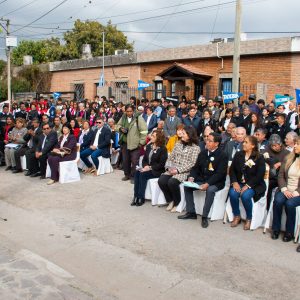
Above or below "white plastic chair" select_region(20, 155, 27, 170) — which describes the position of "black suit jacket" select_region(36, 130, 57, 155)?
above

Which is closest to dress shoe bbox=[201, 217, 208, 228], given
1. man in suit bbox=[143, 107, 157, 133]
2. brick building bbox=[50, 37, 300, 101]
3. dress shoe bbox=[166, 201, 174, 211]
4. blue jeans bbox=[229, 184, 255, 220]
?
blue jeans bbox=[229, 184, 255, 220]

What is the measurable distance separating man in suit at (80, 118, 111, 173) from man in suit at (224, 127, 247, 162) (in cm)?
366

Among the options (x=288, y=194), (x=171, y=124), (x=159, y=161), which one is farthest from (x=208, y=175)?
(x=171, y=124)

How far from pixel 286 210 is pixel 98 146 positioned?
5835 mm

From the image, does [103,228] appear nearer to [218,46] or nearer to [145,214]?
[145,214]

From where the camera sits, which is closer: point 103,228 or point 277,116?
point 103,228

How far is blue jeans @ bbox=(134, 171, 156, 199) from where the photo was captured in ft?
25.6

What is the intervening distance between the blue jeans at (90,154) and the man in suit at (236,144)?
3.84 metres

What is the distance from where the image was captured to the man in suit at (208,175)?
661cm

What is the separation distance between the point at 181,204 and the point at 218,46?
525 inches

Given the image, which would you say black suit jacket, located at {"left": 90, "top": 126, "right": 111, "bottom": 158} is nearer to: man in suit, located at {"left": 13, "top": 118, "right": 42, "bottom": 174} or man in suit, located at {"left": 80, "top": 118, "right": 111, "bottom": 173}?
man in suit, located at {"left": 80, "top": 118, "right": 111, "bottom": 173}

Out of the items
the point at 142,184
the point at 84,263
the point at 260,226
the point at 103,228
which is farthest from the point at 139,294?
the point at 142,184

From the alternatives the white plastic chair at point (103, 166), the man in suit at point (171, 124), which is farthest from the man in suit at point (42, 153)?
the man in suit at point (171, 124)

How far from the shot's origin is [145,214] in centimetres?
730
